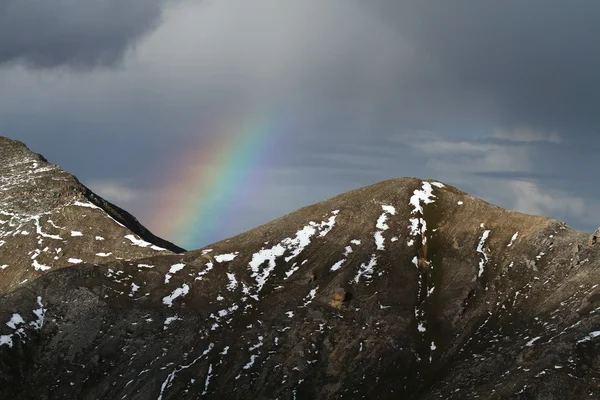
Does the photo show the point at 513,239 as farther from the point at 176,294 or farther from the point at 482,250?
the point at 176,294

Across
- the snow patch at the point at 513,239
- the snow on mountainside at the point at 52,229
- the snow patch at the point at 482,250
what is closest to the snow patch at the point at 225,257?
the snow on mountainside at the point at 52,229

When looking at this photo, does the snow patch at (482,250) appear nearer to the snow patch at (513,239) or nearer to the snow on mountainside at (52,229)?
the snow patch at (513,239)

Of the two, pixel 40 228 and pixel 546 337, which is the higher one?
pixel 40 228

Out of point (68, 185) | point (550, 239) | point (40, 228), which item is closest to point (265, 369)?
point (550, 239)

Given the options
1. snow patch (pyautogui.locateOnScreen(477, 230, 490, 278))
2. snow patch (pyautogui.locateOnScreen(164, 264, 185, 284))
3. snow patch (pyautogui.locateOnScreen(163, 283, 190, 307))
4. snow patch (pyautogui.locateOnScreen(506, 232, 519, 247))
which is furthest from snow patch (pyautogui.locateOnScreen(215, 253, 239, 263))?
snow patch (pyautogui.locateOnScreen(506, 232, 519, 247))

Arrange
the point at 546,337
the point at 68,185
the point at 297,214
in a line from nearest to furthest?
1. the point at 546,337
2. the point at 297,214
3. the point at 68,185

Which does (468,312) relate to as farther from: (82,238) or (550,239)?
(82,238)
